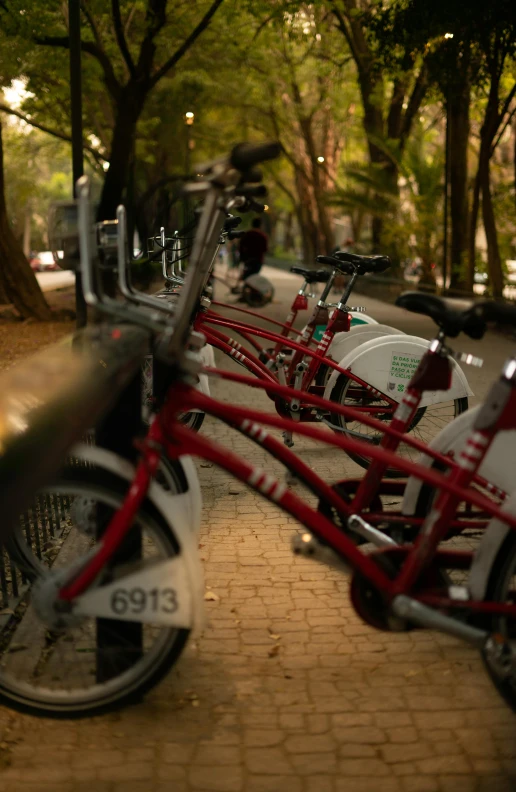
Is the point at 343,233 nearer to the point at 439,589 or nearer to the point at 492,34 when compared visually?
the point at 492,34

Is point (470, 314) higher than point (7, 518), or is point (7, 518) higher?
point (470, 314)

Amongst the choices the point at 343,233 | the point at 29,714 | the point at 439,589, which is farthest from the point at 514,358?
the point at 343,233

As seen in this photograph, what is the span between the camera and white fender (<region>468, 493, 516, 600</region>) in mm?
3387

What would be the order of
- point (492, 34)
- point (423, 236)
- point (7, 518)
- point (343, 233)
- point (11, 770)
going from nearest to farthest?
1. point (7, 518)
2. point (11, 770)
3. point (492, 34)
4. point (423, 236)
5. point (343, 233)

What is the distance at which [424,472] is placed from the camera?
345cm

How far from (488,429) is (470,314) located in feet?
1.63

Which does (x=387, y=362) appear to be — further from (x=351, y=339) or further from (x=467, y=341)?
(x=467, y=341)

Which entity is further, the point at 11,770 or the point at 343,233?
the point at 343,233

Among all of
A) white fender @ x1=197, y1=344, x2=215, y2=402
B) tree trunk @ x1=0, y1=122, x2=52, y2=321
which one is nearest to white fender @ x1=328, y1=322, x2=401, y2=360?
white fender @ x1=197, y1=344, x2=215, y2=402

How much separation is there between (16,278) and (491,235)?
8186mm

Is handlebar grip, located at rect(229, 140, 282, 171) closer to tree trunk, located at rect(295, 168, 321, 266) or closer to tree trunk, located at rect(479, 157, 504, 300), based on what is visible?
tree trunk, located at rect(479, 157, 504, 300)

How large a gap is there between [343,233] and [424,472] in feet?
303

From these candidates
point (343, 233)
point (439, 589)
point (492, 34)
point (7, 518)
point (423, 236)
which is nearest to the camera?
point (7, 518)

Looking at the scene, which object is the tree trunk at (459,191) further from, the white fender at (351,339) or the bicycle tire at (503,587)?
the bicycle tire at (503,587)
